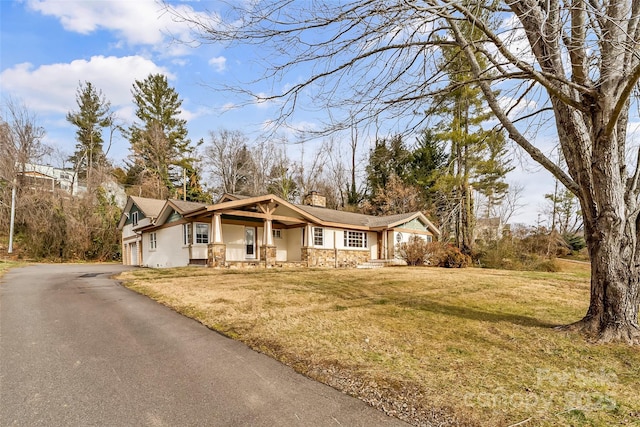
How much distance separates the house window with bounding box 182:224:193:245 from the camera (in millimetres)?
16612

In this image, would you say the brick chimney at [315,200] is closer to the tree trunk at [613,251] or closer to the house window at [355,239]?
the house window at [355,239]

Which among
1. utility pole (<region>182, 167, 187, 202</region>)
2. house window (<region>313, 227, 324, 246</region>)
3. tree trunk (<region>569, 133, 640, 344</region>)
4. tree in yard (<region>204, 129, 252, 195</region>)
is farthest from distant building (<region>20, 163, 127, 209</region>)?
tree trunk (<region>569, 133, 640, 344</region>)

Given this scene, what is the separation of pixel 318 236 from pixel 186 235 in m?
7.44

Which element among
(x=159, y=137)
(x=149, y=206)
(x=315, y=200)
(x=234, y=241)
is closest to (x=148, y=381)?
(x=234, y=241)

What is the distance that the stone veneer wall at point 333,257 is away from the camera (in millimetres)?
18328

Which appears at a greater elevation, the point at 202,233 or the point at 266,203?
the point at 266,203

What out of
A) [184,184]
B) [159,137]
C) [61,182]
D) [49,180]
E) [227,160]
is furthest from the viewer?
[227,160]

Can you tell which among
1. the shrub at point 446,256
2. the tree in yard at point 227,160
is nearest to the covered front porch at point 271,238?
the shrub at point 446,256

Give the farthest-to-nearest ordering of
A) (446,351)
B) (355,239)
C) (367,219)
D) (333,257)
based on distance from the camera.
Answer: (367,219) → (355,239) → (333,257) → (446,351)

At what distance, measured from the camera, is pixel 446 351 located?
3.97 m

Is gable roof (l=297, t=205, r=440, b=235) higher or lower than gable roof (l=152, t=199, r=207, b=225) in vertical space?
lower

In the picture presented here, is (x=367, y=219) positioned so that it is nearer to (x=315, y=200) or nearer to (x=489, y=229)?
(x=315, y=200)

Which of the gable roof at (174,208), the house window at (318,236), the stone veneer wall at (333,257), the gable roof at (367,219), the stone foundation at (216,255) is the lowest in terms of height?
the stone veneer wall at (333,257)

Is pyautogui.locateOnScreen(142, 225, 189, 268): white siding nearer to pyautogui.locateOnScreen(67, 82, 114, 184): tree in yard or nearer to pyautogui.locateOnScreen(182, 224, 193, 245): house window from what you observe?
pyautogui.locateOnScreen(182, 224, 193, 245): house window
